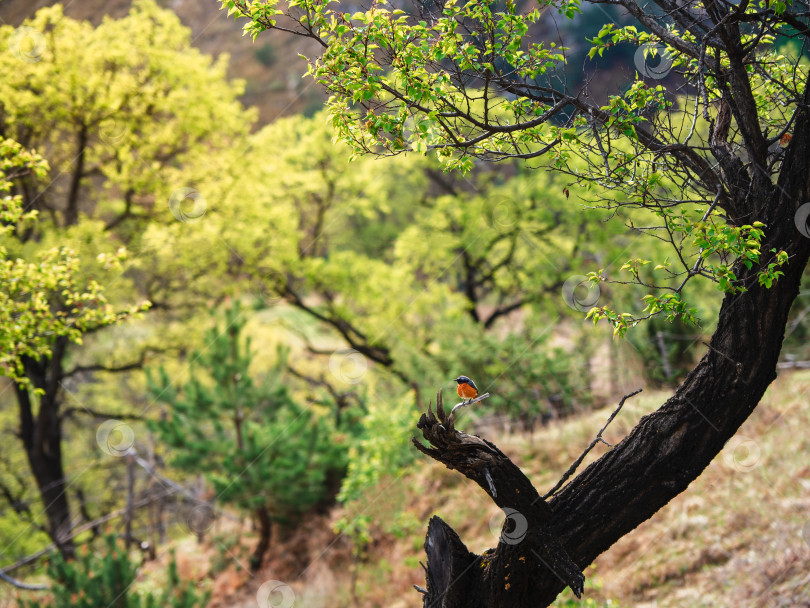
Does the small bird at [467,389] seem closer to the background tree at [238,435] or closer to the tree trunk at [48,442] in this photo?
the background tree at [238,435]

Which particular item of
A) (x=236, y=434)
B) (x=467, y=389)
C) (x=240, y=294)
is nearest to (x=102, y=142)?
(x=240, y=294)

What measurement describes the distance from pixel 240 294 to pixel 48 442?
16.9 feet

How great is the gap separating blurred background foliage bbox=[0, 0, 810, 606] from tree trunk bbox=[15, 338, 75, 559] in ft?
0.61

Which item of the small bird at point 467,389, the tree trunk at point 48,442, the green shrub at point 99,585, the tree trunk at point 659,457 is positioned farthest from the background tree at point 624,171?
the tree trunk at point 48,442

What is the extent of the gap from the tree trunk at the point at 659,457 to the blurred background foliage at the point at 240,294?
4.31 m

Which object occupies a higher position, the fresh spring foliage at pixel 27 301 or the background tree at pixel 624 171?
the fresh spring foliage at pixel 27 301

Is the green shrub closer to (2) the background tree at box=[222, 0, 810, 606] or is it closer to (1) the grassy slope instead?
(1) the grassy slope

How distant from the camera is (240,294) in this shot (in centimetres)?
1449

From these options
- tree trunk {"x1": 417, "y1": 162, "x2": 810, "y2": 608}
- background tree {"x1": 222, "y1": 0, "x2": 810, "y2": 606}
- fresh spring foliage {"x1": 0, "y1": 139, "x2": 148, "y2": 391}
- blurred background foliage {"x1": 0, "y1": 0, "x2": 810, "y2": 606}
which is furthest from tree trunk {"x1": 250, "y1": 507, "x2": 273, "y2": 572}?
tree trunk {"x1": 417, "y1": 162, "x2": 810, "y2": 608}

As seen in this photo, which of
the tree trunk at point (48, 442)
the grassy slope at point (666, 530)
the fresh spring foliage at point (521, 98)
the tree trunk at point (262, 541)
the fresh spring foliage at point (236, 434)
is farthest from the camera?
the tree trunk at point (262, 541)

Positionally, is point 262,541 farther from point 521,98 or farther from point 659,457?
point 521,98

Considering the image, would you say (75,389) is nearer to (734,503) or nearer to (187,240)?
(187,240)

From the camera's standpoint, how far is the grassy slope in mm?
6137

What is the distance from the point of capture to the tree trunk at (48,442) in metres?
11.1
